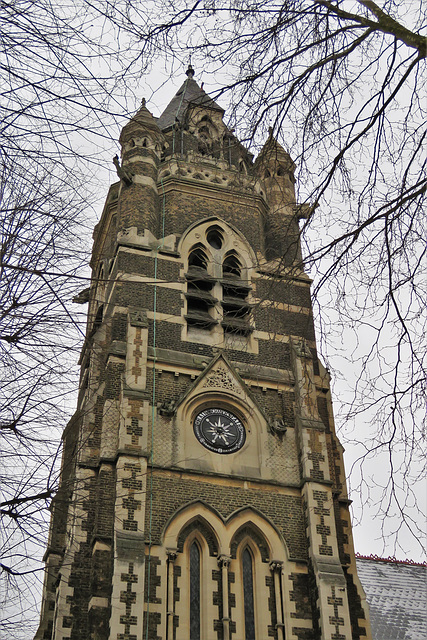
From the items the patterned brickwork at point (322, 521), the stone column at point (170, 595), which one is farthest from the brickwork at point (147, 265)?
the stone column at point (170, 595)

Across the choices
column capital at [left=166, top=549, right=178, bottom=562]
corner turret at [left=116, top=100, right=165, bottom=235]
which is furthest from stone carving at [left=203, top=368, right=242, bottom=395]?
corner turret at [left=116, top=100, right=165, bottom=235]

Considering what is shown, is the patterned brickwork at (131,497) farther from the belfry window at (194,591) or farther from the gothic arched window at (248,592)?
the gothic arched window at (248,592)

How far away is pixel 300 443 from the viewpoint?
20578 millimetres

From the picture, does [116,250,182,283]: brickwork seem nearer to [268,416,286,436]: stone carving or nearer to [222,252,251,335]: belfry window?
[222,252,251,335]: belfry window

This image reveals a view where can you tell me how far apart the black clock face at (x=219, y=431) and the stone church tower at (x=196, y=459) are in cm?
4

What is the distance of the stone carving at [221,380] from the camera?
2112 cm

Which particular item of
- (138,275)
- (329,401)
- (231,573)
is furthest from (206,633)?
(138,275)

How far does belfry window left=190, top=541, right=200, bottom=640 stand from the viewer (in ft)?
56.6

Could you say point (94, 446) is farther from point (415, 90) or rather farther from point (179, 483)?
point (415, 90)

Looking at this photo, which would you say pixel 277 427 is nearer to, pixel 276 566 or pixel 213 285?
pixel 276 566

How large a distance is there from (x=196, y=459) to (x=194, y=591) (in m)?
3.14

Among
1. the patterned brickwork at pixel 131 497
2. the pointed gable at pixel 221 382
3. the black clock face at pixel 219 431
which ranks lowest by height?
the patterned brickwork at pixel 131 497

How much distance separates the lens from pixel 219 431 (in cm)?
2055

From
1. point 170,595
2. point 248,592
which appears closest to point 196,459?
point 248,592
